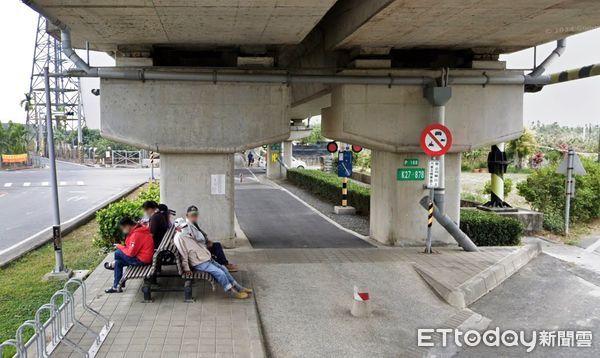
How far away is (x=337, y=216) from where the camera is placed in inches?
642

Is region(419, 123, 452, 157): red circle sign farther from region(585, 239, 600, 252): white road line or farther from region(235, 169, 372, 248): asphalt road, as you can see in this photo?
region(585, 239, 600, 252): white road line

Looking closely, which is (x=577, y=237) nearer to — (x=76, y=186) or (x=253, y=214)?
(x=253, y=214)

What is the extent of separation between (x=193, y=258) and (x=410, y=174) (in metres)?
5.48

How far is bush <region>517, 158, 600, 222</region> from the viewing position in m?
15.5

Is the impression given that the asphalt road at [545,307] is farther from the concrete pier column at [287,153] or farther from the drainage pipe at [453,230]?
the concrete pier column at [287,153]

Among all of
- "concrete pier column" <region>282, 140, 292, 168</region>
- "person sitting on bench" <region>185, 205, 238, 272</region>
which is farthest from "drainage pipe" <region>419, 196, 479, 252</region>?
"concrete pier column" <region>282, 140, 292, 168</region>

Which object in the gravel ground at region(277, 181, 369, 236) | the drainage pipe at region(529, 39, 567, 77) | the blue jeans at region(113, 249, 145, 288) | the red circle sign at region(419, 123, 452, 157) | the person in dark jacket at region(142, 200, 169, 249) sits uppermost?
the drainage pipe at region(529, 39, 567, 77)

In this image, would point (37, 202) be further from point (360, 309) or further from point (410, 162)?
point (360, 309)

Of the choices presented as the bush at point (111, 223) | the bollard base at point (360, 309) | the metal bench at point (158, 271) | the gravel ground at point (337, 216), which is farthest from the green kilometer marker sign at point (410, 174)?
the bush at point (111, 223)

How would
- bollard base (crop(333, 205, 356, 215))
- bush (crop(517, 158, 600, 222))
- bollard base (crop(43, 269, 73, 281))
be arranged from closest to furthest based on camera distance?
bollard base (crop(43, 269, 73, 281)) < bush (crop(517, 158, 600, 222)) < bollard base (crop(333, 205, 356, 215))

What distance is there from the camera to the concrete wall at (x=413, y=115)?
991 cm

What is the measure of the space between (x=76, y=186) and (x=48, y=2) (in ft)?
79.1

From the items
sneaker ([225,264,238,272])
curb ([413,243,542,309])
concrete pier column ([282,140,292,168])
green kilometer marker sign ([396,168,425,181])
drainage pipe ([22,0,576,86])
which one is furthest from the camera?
concrete pier column ([282,140,292,168])

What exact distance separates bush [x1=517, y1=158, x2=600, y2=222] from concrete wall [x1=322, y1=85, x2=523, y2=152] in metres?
6.20
